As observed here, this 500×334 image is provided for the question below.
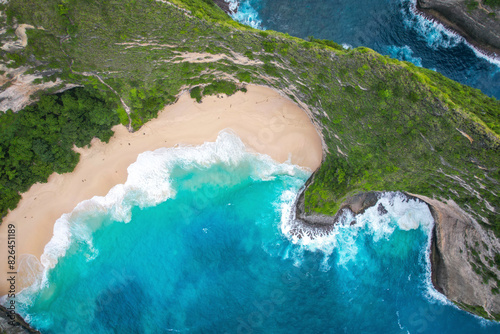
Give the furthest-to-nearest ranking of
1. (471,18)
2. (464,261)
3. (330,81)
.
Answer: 1. (471,18)
2. (464,261)
3. (330,81)

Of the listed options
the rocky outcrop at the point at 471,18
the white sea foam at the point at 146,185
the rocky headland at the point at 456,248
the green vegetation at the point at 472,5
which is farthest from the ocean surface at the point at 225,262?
the green vegetation at the point at 472,5

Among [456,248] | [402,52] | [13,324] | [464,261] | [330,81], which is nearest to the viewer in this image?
[330,81]

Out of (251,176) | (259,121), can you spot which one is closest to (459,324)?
(251,176)

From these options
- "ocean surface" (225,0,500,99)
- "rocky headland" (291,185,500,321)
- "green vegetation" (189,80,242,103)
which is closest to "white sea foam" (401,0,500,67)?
"ocean surface" (225,0,500,99)

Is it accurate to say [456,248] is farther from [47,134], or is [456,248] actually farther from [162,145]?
[47,134]

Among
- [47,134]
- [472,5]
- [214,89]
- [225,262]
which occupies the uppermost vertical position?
[472,5]

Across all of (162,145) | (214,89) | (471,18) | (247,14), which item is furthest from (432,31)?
A: (162,145)

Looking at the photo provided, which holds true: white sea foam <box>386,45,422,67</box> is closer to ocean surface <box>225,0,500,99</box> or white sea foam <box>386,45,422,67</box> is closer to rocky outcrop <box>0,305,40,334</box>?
ocean surface <box>225,0,500,99</box>
